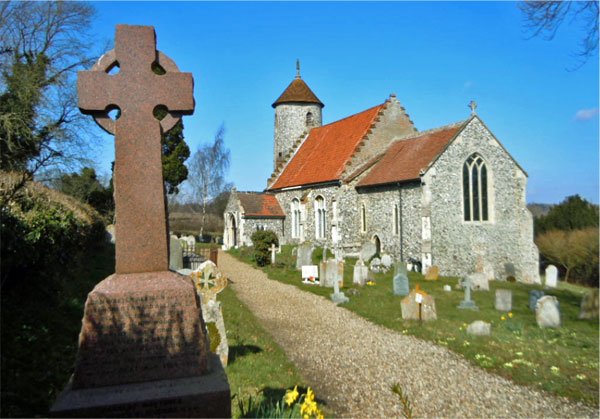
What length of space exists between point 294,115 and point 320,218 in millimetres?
12039

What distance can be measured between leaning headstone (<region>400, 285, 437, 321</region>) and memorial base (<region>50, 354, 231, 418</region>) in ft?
25.8

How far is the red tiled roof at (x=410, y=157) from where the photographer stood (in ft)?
67.2

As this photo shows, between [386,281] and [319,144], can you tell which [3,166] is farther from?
[319,144]

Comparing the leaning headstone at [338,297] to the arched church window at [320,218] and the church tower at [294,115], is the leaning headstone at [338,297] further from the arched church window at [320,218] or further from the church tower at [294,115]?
the church tower at [294,115]

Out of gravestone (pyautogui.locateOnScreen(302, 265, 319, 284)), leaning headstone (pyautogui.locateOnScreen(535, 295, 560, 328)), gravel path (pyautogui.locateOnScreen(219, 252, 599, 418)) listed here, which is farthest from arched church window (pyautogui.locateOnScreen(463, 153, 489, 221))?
gravel path (pyautogui.locateOnScreen(219, 252, 599, 418))

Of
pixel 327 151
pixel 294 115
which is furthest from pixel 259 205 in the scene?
pixel 294 115

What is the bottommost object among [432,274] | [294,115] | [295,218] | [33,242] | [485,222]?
[432,274]

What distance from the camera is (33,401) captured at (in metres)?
4.66

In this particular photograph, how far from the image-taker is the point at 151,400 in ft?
10.3

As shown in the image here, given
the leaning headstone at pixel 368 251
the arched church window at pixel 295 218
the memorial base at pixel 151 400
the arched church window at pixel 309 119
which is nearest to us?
the memorial base at pixel 151 400

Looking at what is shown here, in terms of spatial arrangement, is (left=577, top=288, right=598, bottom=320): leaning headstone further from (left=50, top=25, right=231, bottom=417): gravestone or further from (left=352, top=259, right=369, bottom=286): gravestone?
(left=50, top=25, right=231, bottom=417): gravestone

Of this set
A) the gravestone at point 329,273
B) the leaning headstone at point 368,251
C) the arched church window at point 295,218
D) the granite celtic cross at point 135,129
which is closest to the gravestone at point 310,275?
the gravestone at point 329,273

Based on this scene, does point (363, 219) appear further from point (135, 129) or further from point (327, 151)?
point (135, 129)

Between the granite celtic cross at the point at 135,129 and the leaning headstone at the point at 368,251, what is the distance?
61.4 feet
